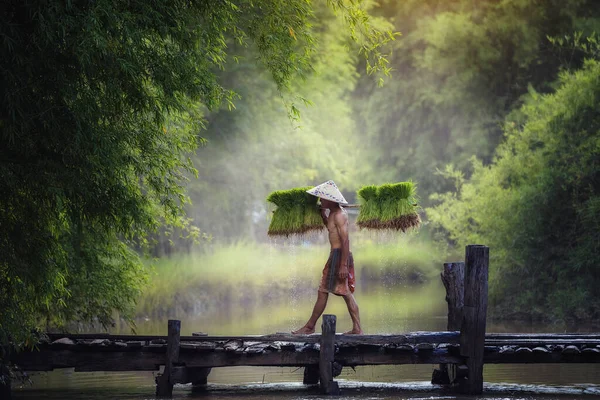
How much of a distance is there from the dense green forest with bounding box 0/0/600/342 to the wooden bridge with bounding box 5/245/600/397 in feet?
3.39

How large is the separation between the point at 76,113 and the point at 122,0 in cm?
154

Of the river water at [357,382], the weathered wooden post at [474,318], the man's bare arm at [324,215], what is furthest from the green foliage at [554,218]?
the man's bare arm at [324,215]

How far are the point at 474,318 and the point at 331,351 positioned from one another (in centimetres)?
187

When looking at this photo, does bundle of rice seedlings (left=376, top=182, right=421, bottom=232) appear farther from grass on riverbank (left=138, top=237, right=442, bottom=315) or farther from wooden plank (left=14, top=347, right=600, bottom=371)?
grass on riverbank (left=138, top=237, right=442, bottom=315)

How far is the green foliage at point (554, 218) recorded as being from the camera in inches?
936

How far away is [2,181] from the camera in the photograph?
11523 millimetres

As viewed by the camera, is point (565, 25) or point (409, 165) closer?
point (565, 25)

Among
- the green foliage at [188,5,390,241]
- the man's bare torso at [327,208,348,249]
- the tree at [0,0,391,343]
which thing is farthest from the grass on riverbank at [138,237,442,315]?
the tree at [0,0,391,343]

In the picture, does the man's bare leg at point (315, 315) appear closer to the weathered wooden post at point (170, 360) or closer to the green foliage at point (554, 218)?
the weathered wooden post at point (170, 360)

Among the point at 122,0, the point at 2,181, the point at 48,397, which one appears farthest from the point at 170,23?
the point at 48,397

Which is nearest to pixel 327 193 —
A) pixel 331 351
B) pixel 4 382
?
pixel 331 351

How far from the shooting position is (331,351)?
13.2 meters

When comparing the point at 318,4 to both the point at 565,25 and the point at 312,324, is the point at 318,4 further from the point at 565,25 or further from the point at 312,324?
the point at 312,324

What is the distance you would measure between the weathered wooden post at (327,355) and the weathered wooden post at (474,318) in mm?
1684
